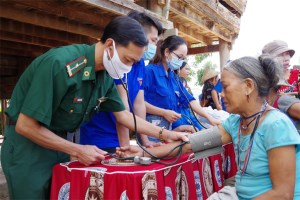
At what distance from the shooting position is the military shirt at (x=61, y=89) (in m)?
1.54

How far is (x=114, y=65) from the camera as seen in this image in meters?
1.78

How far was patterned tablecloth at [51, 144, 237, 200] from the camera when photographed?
1.50 metres

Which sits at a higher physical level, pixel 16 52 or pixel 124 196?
pixel 16 52

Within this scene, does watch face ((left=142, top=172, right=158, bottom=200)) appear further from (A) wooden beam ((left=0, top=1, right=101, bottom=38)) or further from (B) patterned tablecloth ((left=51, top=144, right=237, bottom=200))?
(A) wooden beam ((left=0, top=1, right=101, bottom=38))

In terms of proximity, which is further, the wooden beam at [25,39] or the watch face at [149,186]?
the wooden beam at [25,39]

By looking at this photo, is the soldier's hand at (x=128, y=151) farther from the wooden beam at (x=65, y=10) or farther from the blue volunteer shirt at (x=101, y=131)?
the wooden beam at (x=65, y=10)

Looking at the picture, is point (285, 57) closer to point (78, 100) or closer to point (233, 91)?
point (233, 91)

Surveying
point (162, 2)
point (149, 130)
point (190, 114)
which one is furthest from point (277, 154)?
point (162, 2)

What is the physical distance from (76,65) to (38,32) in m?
4.04

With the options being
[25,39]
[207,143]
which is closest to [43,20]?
[25,39]

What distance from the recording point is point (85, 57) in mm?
1770

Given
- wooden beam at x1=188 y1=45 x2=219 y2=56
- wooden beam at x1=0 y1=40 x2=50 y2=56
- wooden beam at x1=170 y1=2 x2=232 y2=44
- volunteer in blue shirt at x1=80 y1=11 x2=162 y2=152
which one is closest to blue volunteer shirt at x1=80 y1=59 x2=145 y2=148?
volunteer in blue shirt at x1=80 y1=11 x2=162 y2=152

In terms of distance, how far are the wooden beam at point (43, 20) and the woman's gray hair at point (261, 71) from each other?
311 centimetres

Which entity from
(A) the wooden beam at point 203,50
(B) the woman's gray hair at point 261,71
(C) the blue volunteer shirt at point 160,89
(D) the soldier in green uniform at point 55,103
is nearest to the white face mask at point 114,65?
(D) the soldier in green uniform at point 55,103
